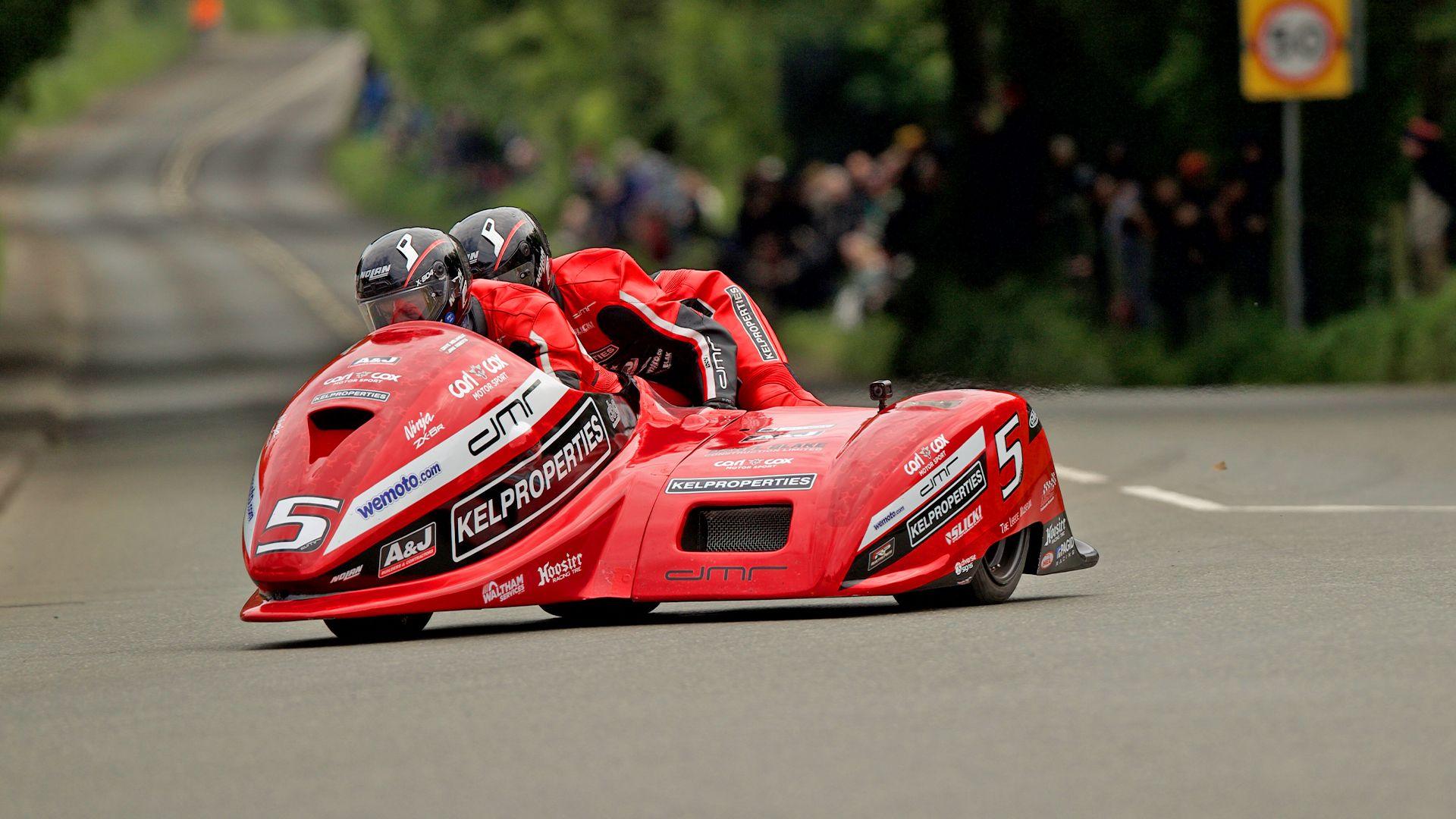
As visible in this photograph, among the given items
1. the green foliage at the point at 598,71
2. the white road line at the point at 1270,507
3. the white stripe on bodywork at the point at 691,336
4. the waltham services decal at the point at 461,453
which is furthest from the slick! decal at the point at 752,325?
the green foliage at the point at 598,71

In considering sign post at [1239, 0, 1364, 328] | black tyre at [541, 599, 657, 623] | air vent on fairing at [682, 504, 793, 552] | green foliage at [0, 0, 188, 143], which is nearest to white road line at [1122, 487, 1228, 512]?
black tyre at [541, 599, 657, 623]

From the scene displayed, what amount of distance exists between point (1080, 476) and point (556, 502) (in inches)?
270

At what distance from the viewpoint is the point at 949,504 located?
30.0 ft

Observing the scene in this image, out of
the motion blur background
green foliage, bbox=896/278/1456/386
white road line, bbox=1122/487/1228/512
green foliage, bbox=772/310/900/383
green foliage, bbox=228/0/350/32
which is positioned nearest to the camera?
white road line, bbox=1122/487/1228/512

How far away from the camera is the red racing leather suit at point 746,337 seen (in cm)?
1032

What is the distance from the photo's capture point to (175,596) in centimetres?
1150

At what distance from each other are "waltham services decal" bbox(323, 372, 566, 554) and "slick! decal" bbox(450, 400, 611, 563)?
0.31ft

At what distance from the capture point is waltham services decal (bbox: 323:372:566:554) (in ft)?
28.5

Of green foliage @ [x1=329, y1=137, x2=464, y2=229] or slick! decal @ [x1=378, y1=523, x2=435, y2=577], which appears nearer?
slick! decal @ [x1=378, y1=523, x2=435, y2=577]

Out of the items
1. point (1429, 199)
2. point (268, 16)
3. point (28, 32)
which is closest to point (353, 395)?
point (1429, 199)

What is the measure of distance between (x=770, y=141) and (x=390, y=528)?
31146 mm

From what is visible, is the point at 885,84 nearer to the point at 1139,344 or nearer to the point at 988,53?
the point at 988,53

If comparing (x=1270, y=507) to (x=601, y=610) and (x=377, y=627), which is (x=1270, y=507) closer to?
(x=601, y=610)

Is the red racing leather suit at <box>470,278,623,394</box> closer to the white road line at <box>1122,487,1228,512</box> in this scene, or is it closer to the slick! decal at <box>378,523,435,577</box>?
the slick! decal at <box>378,523,435,577</box>
